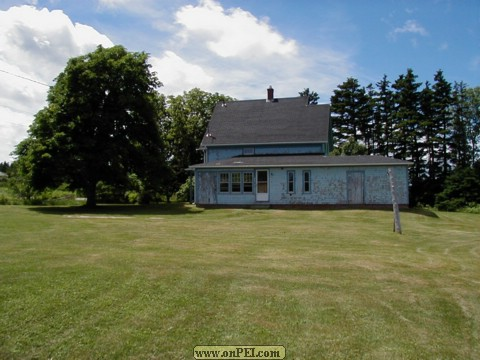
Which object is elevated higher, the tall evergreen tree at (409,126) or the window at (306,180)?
the tall evergreen tree at (409,126)

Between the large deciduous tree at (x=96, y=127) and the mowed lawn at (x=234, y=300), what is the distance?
52.7 ft

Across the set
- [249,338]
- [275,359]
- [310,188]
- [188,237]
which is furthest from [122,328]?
[310,188]

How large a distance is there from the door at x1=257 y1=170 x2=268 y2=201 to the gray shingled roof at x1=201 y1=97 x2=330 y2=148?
6532 millimetres

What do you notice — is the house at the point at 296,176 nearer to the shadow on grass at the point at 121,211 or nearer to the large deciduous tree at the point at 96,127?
the shadow on grass at the point at 121,211

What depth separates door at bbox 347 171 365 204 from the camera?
82.5 feet

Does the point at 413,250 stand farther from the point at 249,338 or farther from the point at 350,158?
the point at 350,158

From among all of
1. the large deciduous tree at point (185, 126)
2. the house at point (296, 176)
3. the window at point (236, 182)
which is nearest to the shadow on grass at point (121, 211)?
the house at point (296, 176)

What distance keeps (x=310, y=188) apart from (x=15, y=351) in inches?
890

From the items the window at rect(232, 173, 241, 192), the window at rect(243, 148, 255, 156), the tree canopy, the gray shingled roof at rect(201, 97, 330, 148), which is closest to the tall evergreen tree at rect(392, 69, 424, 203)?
the tree canopy

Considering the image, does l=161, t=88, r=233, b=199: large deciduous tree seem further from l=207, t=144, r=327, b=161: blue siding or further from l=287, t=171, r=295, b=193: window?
l=287, t=171, r=295, b=193: window

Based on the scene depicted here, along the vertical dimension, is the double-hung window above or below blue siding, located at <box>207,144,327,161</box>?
below

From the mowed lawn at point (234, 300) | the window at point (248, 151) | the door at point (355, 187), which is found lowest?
the mowed lawn at point (234, 300)

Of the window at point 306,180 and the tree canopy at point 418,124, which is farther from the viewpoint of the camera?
the tree canopy at point 418,124

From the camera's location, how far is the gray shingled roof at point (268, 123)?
108ft
